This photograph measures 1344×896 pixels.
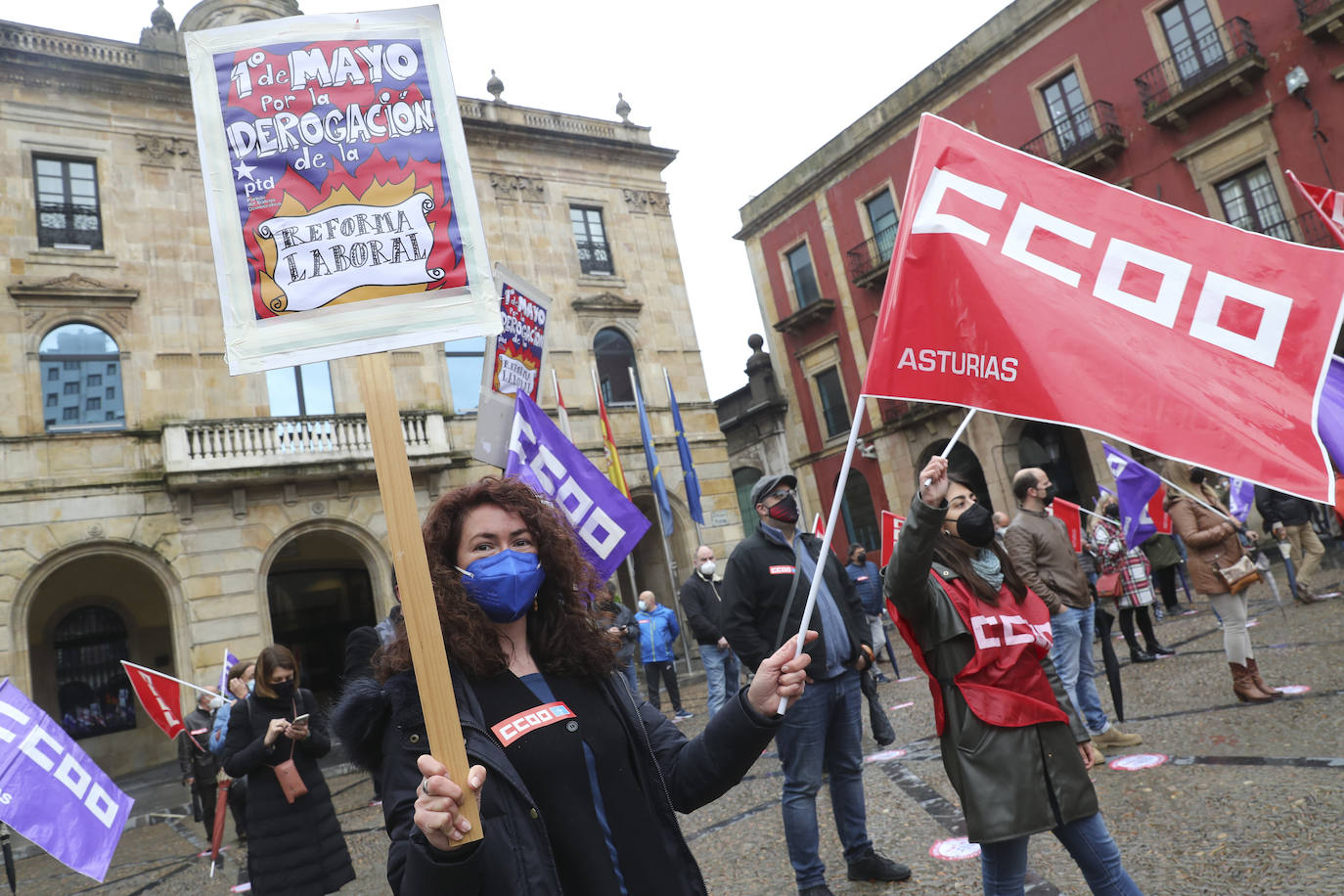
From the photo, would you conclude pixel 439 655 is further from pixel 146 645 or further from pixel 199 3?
pixel 199 3

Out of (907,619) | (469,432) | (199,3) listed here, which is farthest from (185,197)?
(907,619)

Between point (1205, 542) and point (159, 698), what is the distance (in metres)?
10.5

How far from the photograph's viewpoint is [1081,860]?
2764 mm

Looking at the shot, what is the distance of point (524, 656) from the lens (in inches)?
78.5

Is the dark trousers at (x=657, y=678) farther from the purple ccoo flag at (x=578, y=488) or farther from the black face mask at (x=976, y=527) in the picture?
the black face mask at (x=976, y=527)

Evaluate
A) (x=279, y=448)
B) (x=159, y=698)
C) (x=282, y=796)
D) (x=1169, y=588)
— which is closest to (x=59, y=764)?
(x=282, y=796)

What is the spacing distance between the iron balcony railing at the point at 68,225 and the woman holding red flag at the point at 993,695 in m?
17.1

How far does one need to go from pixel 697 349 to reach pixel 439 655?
1979 centimetres

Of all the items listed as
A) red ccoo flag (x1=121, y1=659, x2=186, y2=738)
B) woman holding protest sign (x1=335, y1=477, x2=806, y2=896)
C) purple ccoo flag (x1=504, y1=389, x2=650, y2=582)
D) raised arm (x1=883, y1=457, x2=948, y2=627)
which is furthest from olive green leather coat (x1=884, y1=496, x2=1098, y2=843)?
red ccoo flag (x1=121, y1=659, x2=186, y2=738)

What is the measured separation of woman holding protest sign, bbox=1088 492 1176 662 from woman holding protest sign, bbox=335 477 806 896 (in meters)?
6.85

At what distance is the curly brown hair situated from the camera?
1.85 meters

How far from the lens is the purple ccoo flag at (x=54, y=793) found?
403 cm

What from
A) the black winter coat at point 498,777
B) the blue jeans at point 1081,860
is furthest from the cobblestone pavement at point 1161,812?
the black winter coat at point 498,777

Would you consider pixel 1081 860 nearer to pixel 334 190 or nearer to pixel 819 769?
pixel 819 769
